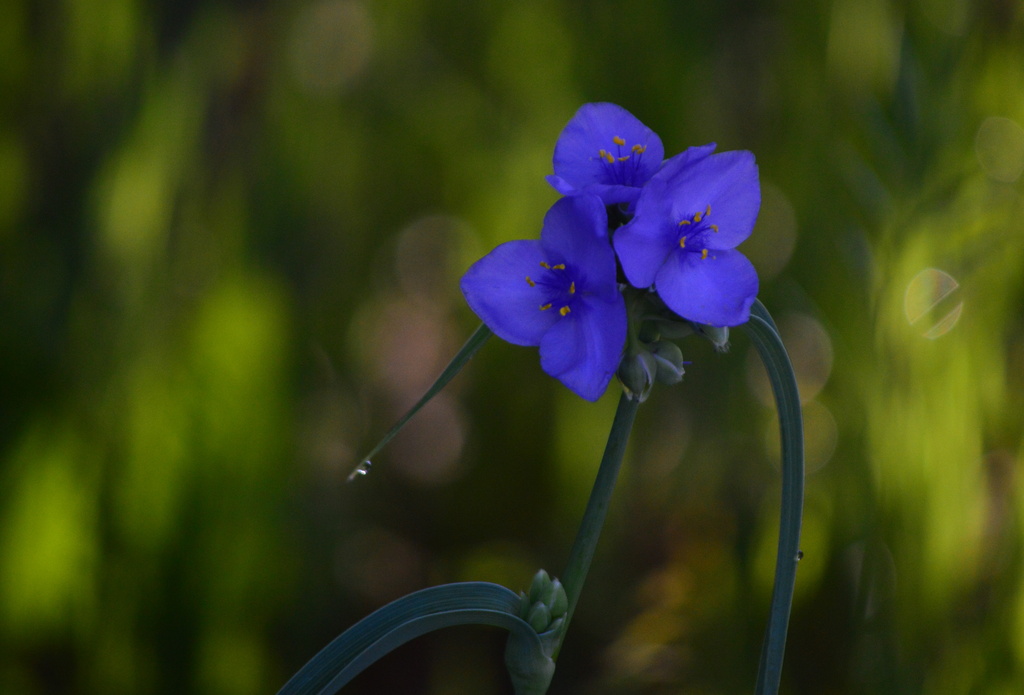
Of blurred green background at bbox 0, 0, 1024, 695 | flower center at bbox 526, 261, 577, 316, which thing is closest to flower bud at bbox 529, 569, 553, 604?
flower center at bbox 526, 261, 577, 316

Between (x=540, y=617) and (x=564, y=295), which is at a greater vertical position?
(x=564, y=295)

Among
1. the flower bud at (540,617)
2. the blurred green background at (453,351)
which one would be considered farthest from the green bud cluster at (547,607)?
the blurred green background at (453,351)

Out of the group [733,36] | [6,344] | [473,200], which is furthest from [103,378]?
[733,36]

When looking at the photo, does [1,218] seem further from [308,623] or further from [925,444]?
[925,444]

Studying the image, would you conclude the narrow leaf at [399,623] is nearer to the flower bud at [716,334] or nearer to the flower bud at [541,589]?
the flower bud at [541,589]

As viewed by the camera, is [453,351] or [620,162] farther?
[453,351]

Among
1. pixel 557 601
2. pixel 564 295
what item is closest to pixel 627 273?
pixel 564 295

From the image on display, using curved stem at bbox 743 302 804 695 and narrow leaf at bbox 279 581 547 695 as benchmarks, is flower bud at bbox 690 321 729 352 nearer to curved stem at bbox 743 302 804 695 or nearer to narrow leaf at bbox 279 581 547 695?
curved stem at bbox 743 302 804 695

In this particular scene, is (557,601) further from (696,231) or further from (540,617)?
(696,231)
